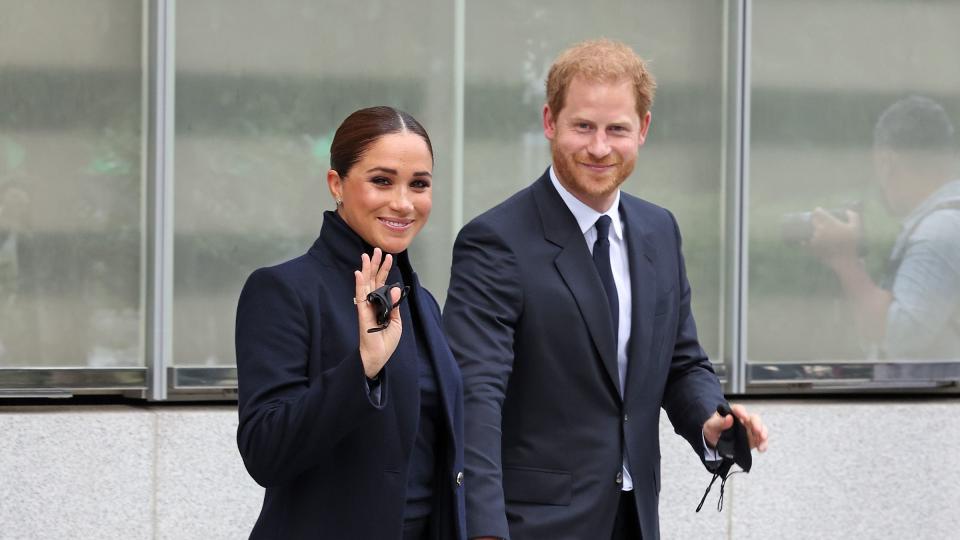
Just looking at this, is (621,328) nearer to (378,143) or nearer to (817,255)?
(378,143)

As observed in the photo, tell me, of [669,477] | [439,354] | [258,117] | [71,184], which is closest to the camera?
[439,354]

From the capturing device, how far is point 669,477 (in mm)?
6852

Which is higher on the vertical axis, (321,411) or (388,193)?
(388,193)

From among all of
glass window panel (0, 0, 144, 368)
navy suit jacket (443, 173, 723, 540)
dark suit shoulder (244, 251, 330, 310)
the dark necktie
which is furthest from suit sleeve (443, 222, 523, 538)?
glass window panel (0, 0, 144, 368)

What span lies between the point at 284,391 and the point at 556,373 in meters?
1.05

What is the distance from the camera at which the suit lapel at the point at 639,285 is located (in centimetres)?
399

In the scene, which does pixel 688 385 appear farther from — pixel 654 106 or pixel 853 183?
pixel 853 183

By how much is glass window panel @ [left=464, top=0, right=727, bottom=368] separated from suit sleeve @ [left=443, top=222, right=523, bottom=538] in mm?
2767

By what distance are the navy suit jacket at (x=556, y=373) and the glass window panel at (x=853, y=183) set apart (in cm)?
326

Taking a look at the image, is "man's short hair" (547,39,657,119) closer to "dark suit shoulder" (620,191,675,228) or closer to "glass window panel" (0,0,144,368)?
"dark suit shoulder" (620,191,675,228)

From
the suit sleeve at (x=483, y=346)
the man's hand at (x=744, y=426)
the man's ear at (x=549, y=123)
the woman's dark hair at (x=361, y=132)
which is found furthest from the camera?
the man's ear at (x=549, y=123)

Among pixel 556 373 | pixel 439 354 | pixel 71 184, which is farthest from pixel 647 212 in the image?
pixel 71 184

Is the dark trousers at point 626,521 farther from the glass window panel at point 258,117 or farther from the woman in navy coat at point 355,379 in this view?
the glass window panel at point 258,117

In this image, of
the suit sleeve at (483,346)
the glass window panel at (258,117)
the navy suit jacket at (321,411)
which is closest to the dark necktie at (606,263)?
the suit sleeve at (483,346)
